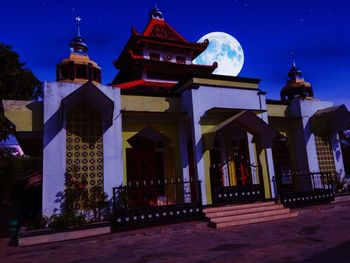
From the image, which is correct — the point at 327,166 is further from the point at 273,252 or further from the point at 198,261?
the point at 198,261

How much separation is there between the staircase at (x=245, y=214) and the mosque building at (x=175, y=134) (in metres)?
0.32

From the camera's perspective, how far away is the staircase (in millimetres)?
8516

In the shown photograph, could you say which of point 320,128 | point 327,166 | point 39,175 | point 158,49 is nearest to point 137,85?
point 158,49

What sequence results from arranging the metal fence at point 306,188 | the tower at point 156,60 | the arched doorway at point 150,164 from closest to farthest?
the metal fence at point 306,188, the arched doorway at point 150,164, the tower at point 156,60

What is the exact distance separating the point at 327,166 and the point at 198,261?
10.4 m

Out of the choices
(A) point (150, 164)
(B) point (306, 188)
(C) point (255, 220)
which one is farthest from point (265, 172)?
(A) point (150, 164)

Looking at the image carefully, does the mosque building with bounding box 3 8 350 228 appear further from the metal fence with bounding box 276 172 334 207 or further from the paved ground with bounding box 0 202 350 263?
the paved ground with bounding box 0 202 350 263

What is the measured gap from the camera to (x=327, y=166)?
515 inches

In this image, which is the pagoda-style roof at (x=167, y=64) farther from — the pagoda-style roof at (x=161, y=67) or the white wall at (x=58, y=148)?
the white wall at (x=58, y=148)

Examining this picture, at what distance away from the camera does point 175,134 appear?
11016 mm

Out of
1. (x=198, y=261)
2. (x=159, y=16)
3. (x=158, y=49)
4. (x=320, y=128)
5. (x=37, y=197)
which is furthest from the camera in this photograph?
(x=159, y=16)

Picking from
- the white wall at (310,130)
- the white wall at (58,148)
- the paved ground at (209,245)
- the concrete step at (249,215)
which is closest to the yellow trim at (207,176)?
the concrete step at (249,215)

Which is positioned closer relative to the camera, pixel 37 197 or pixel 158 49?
pixel 37 197

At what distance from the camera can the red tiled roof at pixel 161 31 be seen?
1658cm
